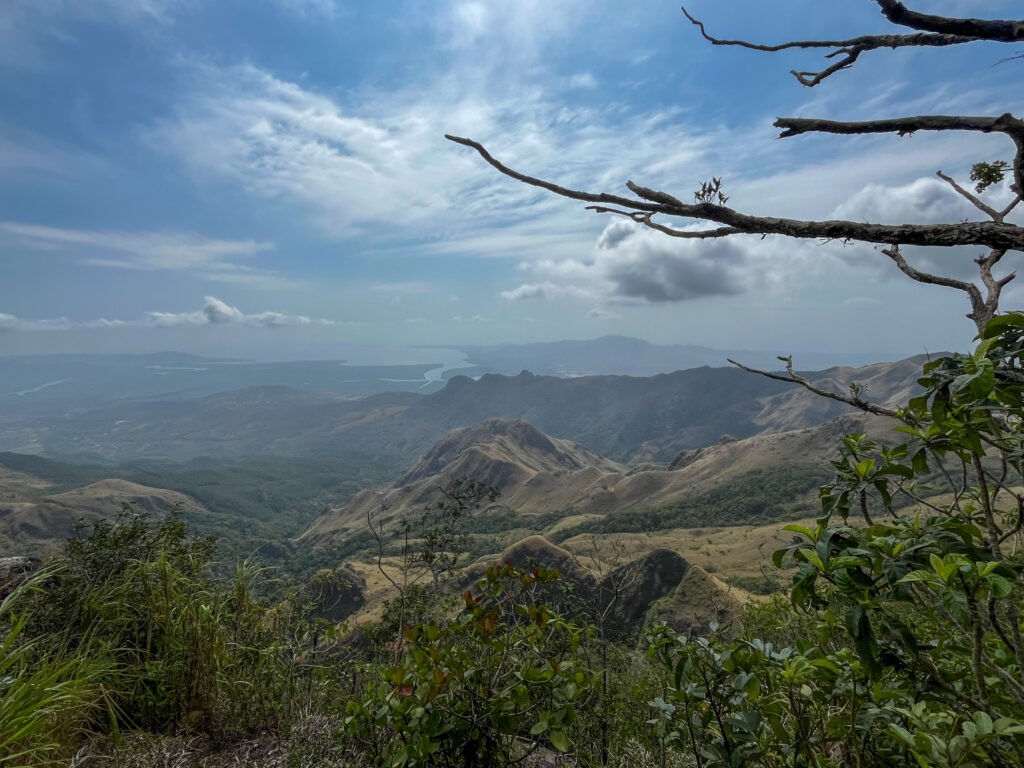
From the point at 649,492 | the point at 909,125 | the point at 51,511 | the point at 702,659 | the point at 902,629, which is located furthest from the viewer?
the point at 649,492

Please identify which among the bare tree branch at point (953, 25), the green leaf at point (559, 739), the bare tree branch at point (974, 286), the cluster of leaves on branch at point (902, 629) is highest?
the bare tree branch at point (953, 25)

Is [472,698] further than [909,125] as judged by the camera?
Yes

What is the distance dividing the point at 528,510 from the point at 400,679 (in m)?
142

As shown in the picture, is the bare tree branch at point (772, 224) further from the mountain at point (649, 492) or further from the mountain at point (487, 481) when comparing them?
the mountain at point (487, 481)

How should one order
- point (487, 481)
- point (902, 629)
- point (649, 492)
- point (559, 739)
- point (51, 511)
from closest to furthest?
point (902, 629)
point (559, 739)
point (51, 511)
point (649, 492)
point (487, 481)

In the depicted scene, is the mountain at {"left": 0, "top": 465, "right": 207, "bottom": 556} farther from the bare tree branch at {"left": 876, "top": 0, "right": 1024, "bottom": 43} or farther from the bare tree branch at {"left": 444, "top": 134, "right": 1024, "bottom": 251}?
the bare tree branch at {"left": 876, "top": 0, "right": 1024, "bottom": 43}

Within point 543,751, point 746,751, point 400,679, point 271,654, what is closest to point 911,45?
point 746,751

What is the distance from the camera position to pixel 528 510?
462 ft

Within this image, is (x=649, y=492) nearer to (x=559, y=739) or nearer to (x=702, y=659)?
(x=702, y=659)

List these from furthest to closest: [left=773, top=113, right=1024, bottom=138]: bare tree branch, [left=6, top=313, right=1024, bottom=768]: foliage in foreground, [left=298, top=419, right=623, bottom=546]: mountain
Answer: [left=298, top=419, right=623, bottom=546]: mountain
[left=773, top=113, right=1024, bottom=138]: bare tree branch
[left=6, top=313, right=1024, bottom=768]: foliage in foreground

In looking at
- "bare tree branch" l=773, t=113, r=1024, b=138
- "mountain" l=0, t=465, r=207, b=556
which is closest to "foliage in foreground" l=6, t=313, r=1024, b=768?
"bare tree branch" l=773, t=113, r=1024, b=138

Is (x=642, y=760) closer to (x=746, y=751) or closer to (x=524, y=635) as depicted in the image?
(x=524, y=635)

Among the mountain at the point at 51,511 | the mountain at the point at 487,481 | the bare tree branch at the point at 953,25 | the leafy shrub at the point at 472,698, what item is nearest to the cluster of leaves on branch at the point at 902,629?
the leafy shrub at the point at 472,698

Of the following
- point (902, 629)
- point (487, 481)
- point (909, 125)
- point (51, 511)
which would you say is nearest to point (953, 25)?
point (909, 125)
